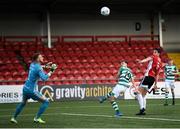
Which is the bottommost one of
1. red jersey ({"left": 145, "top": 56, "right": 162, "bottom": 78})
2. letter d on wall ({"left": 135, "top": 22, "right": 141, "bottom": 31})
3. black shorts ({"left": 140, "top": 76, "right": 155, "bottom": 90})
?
black shorts ({"left": 140, "top": 76, "right": 155, "bottom": 90})

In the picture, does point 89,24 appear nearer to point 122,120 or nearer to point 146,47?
point 146,47

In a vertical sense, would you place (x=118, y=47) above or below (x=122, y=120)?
above

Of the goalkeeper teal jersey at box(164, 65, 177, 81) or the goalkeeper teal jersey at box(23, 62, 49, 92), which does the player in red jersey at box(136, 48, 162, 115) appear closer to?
the goalkeeper teal jersey at box(23, 62, 49, 92)

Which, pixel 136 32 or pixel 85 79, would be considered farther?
pixel 136 32

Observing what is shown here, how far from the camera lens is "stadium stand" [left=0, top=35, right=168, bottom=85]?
3409 cm

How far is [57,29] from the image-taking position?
40.2 metres

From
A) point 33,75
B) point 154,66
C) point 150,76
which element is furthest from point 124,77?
point 33,75

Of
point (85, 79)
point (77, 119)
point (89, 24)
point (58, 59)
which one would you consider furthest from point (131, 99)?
point (77, 119)

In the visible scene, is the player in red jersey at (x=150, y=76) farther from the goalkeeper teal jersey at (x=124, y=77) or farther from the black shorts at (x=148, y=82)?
the goalkeeper teal jersey at (x=124, y=77)

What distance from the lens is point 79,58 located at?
3728 cm

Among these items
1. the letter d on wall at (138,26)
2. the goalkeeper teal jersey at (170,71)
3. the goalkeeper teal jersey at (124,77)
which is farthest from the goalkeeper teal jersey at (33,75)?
the letter d on wall at (138,26)

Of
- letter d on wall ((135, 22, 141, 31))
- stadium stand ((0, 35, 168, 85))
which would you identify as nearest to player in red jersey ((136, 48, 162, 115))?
stadium stand ((0, 35, 168, 85))

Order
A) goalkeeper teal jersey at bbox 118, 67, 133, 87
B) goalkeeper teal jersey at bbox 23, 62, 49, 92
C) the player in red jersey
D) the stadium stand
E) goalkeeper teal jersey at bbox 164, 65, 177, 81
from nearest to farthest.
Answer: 1. goalkeeper teal jersey at bbox 23, 62, 49, 92
2. goalkeeper teal jersey at bbox 118, 67, 133, 87
3. the player in red jersey
4. goalkeeper teal jersey at bbox 164, 65, 177, 81
5. the stadium stand

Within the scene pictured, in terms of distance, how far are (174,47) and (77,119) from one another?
2501 centimetres
